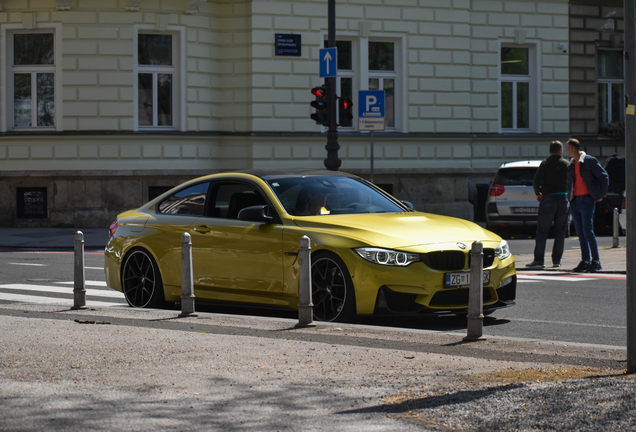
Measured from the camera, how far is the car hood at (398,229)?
845 centimetres

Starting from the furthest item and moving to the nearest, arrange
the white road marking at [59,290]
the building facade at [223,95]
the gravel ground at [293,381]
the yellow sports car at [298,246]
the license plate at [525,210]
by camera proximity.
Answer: the building facade at [223,95] < the license plate at [525,210] < the white road marking at [59,290] < the yellow sports car at [298,246] < the gravel ground at [293,381]

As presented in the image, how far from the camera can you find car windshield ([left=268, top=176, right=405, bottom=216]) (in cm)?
932

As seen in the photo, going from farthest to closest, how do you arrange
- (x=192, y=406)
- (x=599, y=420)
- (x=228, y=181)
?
(x=228, y=181), (x=192, y=406), (x=599, y=420)

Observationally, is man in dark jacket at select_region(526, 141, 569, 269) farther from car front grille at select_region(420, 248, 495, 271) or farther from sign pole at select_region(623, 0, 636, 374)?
sign pole at select_region(623, 0, 636, 374)

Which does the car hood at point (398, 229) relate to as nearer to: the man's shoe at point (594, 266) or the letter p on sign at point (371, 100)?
the man's shoe at point (594, 266)

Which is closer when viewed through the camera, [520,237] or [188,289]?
[188,289]

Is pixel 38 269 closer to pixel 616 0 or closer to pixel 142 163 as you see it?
pixel 142 163

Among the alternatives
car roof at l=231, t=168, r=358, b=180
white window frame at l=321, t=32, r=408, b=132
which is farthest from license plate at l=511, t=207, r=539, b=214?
car roof at l=231, t=168, r=358, b=180

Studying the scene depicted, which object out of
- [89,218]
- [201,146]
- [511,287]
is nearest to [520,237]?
[201,146]

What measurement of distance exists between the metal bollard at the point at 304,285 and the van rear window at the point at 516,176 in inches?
533

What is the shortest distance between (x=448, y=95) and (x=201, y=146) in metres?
6.48

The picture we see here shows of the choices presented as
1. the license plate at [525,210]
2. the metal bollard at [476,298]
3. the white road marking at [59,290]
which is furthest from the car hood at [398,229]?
the license plate at [525,210]

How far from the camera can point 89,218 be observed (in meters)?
23.4

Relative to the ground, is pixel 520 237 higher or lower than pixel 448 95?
lower
